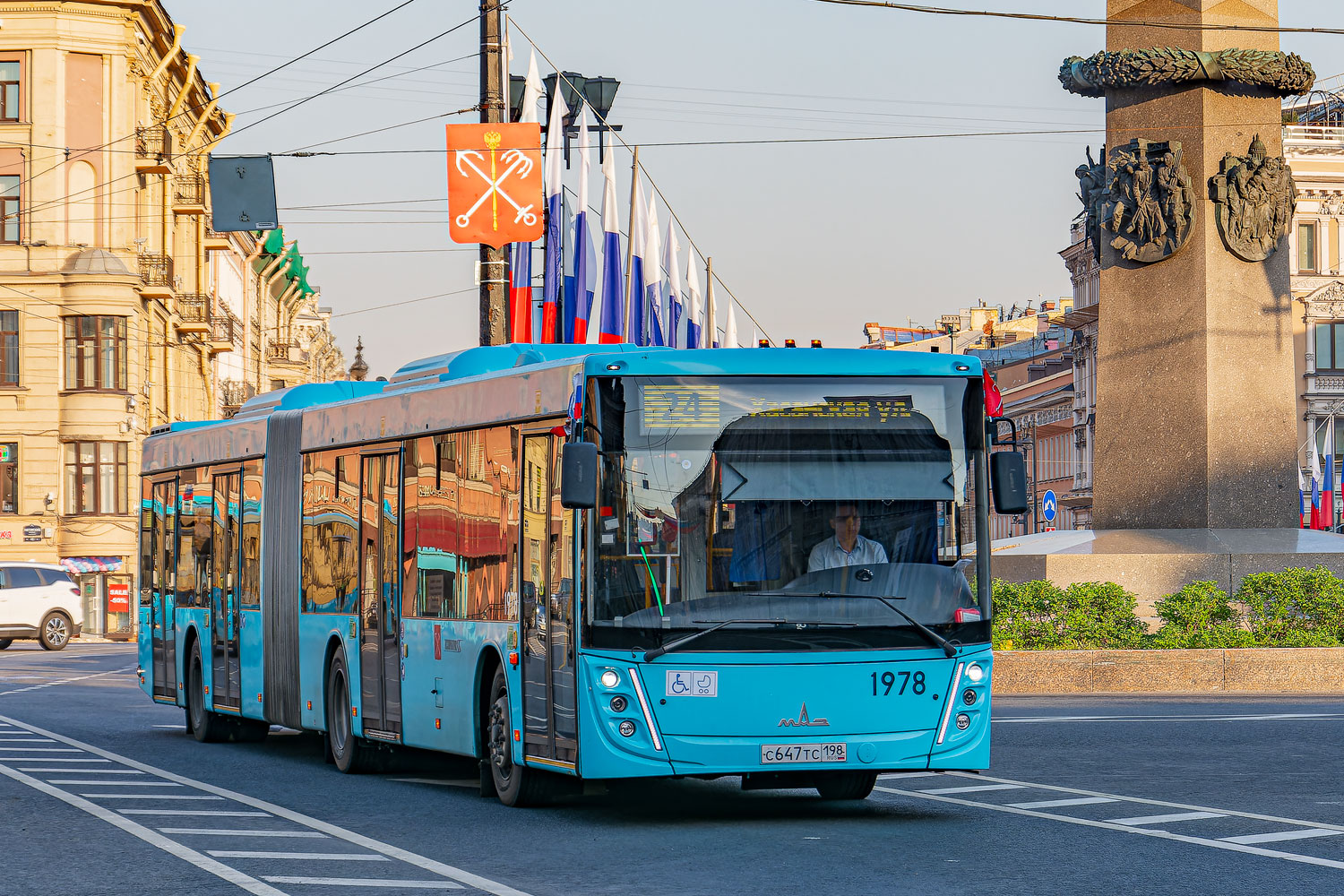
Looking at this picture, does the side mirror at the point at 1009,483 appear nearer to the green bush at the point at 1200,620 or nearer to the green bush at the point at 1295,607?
the green bush at the point at 1200,620

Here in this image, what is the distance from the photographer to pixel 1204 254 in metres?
24.9

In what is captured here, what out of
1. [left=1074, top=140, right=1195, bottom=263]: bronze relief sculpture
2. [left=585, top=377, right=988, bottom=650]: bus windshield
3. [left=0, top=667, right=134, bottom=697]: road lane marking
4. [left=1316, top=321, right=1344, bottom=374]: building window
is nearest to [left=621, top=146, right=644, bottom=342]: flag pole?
[left=0, top=667, right=134, bottom=697]: road lane marking

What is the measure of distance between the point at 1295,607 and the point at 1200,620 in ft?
3.41

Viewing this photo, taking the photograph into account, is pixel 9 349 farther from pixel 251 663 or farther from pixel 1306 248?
pixel 1306 248

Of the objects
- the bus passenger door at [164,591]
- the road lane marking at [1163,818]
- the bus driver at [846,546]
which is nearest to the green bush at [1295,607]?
the bus passenger door at [164,591]

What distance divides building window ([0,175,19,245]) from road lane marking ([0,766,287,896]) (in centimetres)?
4763

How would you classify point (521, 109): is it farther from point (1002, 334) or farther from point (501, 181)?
point (1002, 334)

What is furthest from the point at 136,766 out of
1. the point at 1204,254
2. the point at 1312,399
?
the point at 1312,399

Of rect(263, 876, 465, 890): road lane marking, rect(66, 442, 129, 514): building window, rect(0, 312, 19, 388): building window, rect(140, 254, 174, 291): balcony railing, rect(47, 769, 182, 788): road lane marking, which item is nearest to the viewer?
rect(263, 876, 465, 890): road lane marking

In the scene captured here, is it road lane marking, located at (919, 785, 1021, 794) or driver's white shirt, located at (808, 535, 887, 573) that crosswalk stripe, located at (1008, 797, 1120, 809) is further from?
driver's white shirt, located at (808, 535, 887, 573)

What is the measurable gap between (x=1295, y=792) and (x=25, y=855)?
7483 millimetres

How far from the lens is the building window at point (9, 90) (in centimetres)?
6094

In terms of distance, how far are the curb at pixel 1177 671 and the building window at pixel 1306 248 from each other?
61104 millimetres

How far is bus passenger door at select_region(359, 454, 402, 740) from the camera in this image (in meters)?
16.0
